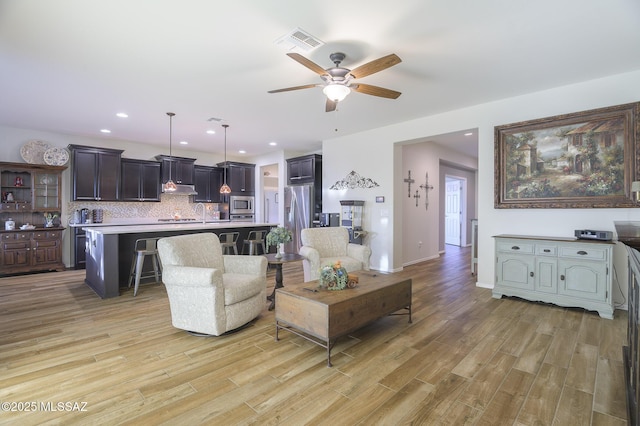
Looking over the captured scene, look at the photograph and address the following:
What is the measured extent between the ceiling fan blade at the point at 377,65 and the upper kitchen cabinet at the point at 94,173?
19.8 feet

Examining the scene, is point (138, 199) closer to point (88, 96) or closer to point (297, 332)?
point (88, 96)

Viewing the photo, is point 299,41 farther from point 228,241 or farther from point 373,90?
point 228,241

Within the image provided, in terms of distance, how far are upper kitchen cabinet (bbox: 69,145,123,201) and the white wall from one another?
4.78 m

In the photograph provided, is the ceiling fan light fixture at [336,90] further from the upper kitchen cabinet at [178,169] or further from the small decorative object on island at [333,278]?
the upper kitchen cabinet at [178,169]

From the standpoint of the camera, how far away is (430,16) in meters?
2.43

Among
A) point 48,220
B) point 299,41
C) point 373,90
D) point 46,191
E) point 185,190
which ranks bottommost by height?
point 48,220

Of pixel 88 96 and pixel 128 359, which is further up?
pixel 88 96

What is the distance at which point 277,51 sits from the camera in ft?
9.70

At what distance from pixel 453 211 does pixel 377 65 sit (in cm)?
815

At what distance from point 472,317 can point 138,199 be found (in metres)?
7.05

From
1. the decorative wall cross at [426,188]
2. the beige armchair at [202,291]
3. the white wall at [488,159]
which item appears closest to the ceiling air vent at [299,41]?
the beige armchair at [202,291]

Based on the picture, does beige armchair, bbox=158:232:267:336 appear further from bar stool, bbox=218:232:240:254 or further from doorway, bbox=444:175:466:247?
doorway, bbox=444:175:466:247

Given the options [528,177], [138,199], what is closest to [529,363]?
[528,177]

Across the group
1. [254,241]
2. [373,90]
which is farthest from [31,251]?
[373,90]
